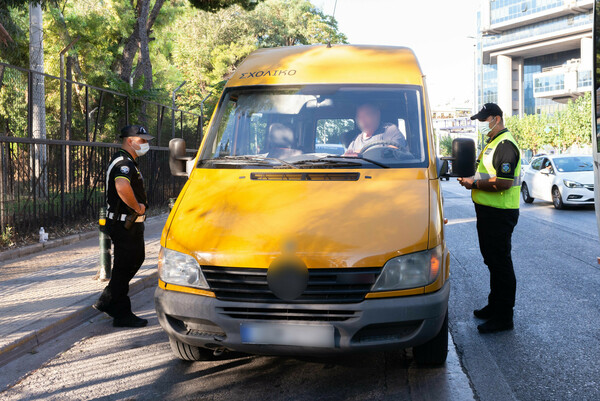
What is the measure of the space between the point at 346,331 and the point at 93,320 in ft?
11.0

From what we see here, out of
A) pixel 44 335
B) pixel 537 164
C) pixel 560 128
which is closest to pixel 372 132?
pixel 44 335

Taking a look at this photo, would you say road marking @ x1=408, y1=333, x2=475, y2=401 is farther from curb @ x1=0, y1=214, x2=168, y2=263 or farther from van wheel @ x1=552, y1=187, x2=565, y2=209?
van wheel @ x1=552, y1=187, x2=565, y2=209

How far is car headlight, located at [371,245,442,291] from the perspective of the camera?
12.1 feet

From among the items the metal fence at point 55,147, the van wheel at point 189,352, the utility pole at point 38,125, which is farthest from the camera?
the utility pole at point 38,125

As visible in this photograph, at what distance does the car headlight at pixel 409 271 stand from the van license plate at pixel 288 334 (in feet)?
1.30

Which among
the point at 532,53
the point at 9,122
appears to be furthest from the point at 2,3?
the point at 532,53

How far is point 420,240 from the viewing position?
3.83 m

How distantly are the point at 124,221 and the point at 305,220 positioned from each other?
7.79 ft

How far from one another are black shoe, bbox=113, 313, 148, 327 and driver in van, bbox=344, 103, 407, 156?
2.55 metres

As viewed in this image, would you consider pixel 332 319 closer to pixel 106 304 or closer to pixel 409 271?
pixel 409 271

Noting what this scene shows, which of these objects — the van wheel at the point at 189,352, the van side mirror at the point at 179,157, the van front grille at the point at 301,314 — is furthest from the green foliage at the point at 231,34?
the van front grille at the point at 301,314

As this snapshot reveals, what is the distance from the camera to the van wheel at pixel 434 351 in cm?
425

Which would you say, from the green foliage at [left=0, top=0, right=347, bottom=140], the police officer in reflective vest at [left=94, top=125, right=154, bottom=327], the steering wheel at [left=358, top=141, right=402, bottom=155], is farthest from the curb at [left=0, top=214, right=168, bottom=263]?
the steering wheel at [left=358, top=141, right=402, bottom=155]

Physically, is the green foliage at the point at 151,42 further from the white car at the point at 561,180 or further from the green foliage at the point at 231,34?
the white car at the point at 561,180
